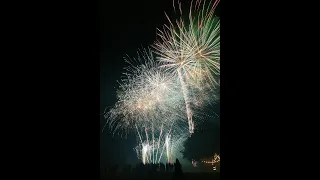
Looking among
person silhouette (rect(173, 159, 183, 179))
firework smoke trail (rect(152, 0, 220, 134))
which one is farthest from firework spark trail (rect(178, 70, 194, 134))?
person silhouette (rect(173, 159, 183, 179))

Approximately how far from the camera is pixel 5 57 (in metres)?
2.84

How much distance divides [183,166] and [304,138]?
1.04 meters

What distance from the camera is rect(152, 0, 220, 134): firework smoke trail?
323 cm

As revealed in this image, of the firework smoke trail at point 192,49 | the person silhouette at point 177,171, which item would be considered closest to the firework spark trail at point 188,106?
the firework smoke trail at point 192,49

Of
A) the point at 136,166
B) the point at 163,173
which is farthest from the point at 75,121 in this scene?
the point at 163,173

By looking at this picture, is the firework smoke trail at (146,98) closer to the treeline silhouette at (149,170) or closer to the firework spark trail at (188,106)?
the firework spark trail at (188,106)

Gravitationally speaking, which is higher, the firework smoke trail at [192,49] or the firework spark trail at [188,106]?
the firework smoke trail at [192,49]

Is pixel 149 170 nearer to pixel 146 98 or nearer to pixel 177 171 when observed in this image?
pixel 177 171

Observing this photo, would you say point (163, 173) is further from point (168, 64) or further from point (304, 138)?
point (304, 138)

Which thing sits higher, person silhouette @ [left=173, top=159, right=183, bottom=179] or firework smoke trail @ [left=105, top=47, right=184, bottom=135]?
firework smoke trail @ [left=105, top=47, right=184, bottom=135]

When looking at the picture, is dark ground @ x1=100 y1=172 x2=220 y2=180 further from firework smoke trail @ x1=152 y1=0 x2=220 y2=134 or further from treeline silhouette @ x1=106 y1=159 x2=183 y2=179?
firework smoke trail @ x1=152 y1=0 x2=220 y2=134

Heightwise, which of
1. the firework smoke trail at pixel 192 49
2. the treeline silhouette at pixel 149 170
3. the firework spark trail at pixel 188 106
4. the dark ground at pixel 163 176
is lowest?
the dark ground at pixel 163 176

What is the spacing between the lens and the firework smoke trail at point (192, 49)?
3.23m

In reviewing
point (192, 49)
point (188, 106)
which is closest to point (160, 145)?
point (188, 106)
